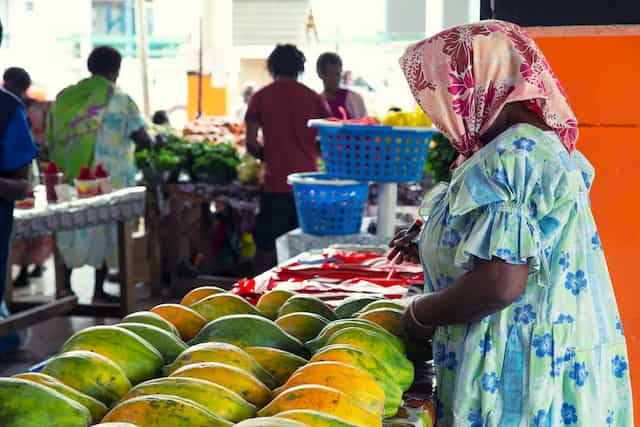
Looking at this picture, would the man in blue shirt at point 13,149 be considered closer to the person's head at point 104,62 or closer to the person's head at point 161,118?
the person's head at point 104,62

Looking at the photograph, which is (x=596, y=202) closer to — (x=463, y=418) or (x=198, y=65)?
(x=463, y=418)

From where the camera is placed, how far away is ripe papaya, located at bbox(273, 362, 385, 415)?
127cm

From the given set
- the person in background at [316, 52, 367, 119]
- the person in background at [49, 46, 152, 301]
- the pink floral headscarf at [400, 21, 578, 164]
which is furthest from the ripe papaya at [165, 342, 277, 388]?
the person in background at [316, 52, 367, 119]

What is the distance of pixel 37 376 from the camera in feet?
4.12

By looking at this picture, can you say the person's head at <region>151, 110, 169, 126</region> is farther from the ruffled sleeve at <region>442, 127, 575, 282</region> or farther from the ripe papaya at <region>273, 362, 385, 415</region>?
the ripe papaya at <region>273, 362, 385, 415</region>

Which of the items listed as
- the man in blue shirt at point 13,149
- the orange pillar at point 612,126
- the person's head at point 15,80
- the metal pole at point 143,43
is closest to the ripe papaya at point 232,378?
the orange pillar at point 612,126

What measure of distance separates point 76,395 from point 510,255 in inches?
35.2

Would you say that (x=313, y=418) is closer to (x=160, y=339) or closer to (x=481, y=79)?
(x=160, y=339)

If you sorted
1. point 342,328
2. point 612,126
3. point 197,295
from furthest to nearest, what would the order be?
point 612,126, point 197,295, point 342,328

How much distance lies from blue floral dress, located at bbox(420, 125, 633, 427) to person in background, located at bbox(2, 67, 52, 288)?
6.08 metres

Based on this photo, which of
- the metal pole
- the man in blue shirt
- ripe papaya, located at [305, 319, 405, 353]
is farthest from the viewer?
the metal pole

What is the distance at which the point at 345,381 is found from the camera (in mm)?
1283

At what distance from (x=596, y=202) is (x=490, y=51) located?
119 cm

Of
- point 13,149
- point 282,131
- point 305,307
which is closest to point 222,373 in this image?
point 305,307
